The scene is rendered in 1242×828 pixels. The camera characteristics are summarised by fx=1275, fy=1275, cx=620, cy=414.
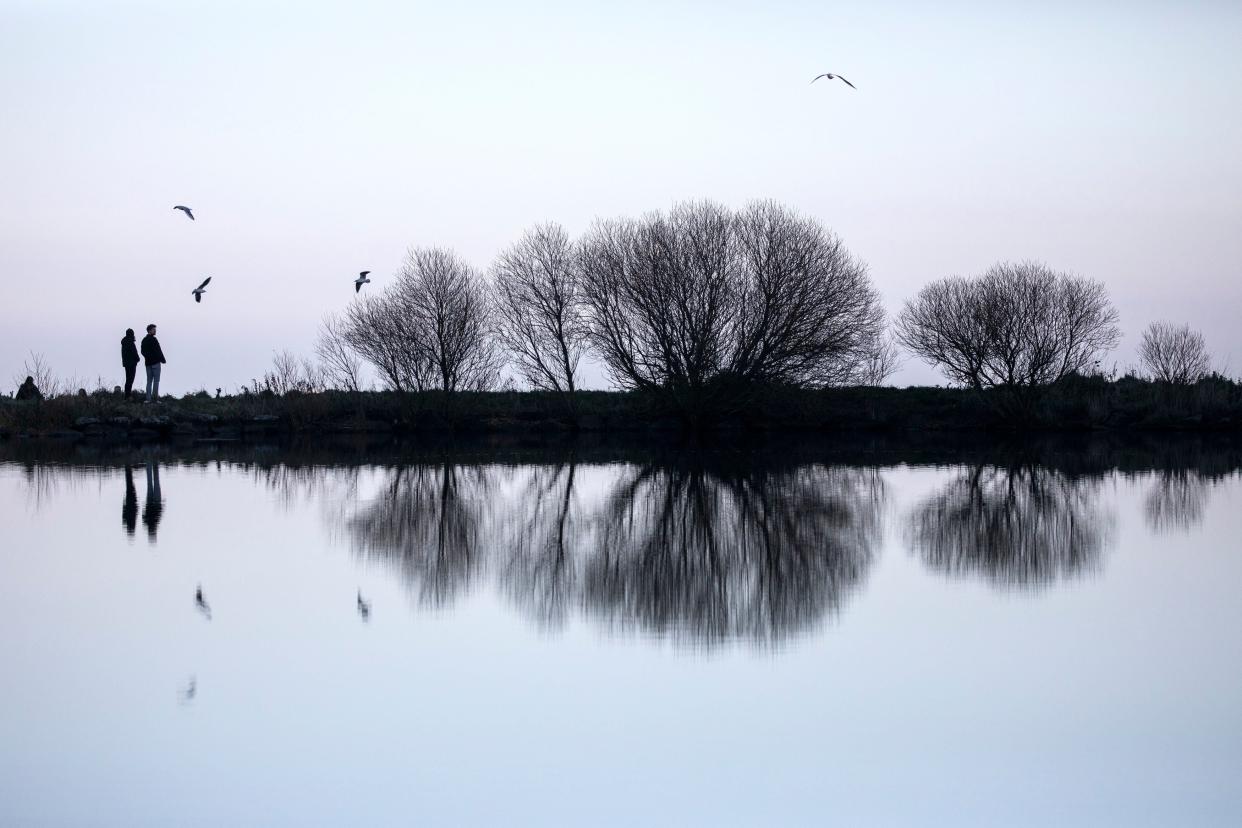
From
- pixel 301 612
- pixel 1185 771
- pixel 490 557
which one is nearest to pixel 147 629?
pixel 301 612

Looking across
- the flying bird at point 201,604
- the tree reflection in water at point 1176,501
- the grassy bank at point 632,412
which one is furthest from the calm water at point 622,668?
the grassy bank at point 632,412

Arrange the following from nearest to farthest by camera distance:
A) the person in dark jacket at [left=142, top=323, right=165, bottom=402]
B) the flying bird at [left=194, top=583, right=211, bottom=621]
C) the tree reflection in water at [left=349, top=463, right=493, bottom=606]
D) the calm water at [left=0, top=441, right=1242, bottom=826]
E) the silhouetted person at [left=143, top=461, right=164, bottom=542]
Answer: the calm water at [left=0, top=441, right=1242, bottom=826] → the flying bird at [left=194, top=583, right=211, bottom=621] → the tree reflection in water at [left=349, top=463, right=493, bottom=606] → the silhouetted person at [left=143, top=461, right=164, bottom=542] → the person in dark jacket at [left=142, top=323, right=165, bottom=402]

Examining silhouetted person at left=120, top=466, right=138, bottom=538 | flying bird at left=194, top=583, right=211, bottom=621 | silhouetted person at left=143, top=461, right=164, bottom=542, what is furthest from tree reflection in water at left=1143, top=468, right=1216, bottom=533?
silhouetted person at left=120, top=466, right=138, bottom=538

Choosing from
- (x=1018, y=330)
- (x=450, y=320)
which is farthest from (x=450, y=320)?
(x=1018, y=330)

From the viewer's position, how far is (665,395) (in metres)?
37.1

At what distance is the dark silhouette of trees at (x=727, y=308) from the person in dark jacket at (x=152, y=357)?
40.1ft

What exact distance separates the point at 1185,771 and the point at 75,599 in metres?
6.65

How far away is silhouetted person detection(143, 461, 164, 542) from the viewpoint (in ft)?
40.5

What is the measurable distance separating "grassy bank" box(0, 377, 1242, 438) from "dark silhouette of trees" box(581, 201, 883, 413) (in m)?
1.09

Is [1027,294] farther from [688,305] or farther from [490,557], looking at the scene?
[490,557]

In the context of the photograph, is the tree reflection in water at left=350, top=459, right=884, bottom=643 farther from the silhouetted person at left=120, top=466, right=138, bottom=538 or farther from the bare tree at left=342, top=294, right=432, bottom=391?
the bare tree at left=342, top=294, right=432, bottom=391

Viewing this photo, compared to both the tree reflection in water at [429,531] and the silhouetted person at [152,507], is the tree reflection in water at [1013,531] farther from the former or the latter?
the silhouetted person at [152,507]

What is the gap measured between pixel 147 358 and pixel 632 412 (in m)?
14.5

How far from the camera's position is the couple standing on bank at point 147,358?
31875mm
